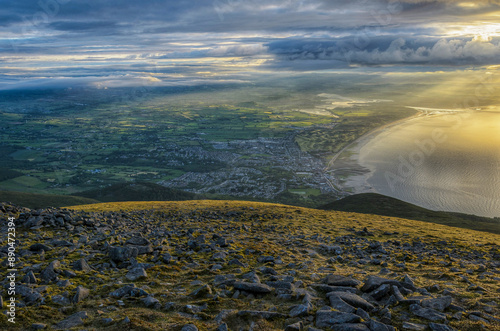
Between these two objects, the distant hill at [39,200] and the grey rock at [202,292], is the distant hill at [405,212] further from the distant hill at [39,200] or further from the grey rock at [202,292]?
the distant hill at [39,200]

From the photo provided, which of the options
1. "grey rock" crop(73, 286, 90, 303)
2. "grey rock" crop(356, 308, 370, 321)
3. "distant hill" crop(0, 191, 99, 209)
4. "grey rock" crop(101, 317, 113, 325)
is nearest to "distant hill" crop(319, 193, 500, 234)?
"grey rock" crop(356, 308, 370, 321)

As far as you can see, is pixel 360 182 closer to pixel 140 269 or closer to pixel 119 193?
pixel 119 193

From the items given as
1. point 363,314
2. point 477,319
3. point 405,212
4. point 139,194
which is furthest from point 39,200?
point 477,319

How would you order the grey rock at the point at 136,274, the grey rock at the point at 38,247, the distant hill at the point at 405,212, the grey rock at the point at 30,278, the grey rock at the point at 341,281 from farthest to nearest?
the distant hill at the point at 405,212, the grey rock at the point at 38,247, the grey rock at the point at 136,274, the grey rock at the point at 341,281, the grey rock at the point at 30,278

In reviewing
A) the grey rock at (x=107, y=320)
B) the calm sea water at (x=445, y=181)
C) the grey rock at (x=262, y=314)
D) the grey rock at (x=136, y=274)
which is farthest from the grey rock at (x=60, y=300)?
the calm sea water at (x=445, y=181)

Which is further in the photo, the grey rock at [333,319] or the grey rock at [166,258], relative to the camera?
the grey rock at [166,258]

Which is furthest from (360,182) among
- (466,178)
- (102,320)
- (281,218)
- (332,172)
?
(102,320)

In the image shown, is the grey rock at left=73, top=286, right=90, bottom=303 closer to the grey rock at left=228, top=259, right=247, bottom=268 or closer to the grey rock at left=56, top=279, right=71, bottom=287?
the grey rock at left=56, top=279, right=71, bottom=287
